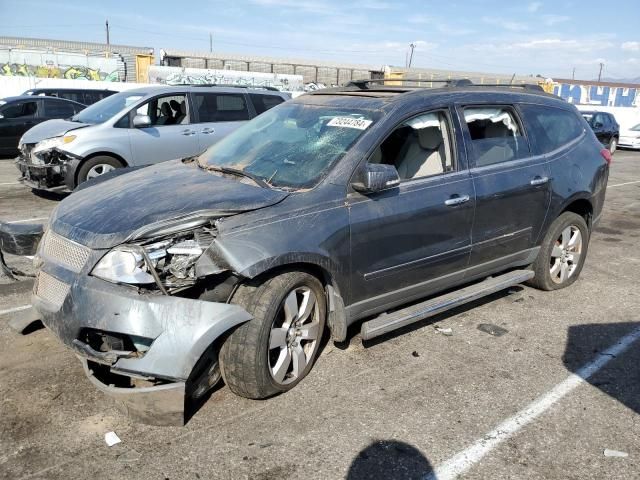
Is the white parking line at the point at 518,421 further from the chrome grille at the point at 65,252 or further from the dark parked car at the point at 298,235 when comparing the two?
the chrome grille at the point at 65,252

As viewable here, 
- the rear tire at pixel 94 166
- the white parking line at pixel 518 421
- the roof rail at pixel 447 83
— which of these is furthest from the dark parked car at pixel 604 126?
the white parking line at pixel 518 421

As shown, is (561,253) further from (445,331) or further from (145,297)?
(145,297)

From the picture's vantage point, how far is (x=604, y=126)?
21.4 metres

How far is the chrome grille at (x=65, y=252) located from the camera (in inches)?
118

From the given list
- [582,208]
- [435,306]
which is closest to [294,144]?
[435,306]

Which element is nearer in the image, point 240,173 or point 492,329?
point 240,173

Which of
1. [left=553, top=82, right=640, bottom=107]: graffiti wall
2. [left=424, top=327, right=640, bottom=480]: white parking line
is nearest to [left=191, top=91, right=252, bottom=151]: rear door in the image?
[left=424, top=327, right=640, bottom=480]: white parking line

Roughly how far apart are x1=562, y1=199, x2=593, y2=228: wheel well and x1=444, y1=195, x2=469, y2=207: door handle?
1.66m

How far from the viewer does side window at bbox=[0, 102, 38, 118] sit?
13.2m

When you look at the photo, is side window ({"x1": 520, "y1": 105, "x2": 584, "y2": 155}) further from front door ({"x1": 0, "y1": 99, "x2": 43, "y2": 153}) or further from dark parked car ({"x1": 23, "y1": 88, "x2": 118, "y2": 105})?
dark parked car ({"x1": 23, "y1": 88, "x2": 118, "y2": 105})

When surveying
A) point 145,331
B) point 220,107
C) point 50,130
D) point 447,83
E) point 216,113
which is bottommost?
point 145,331

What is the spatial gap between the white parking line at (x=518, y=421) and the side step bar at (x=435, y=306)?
90cm

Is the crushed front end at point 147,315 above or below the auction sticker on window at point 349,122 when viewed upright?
below

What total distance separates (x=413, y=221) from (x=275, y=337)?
1.28 metres
